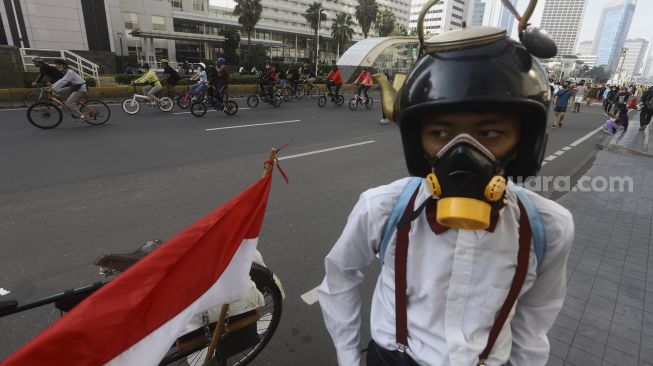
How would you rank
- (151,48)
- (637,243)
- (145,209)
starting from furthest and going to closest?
(151,48) → (145,209) → (637,243)

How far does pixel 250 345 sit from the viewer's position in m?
1.89

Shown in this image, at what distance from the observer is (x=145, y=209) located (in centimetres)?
413

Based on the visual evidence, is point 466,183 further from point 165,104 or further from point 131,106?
point 165,104

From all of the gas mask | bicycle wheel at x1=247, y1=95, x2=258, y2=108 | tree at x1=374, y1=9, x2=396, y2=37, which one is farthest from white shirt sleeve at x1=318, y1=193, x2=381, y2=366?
tree at x1=374, y1=9, x2=396, y2=37

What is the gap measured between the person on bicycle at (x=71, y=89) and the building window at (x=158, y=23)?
39.3m

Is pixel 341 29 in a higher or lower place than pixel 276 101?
higher

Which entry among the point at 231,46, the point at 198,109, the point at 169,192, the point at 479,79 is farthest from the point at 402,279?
the point at 231,46

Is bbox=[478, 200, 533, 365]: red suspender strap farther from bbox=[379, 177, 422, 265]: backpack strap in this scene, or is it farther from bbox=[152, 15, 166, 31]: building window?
bbox=[152, 15, 166, 31]: building window

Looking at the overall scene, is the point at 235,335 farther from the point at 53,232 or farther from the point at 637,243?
the point at 637,243

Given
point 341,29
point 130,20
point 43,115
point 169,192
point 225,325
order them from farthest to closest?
point 341,29 < point 130,20 < point 43,115 < point 169,192 < point 225,325

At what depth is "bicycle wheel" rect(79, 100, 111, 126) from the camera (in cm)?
876

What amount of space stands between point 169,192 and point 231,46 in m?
41.9

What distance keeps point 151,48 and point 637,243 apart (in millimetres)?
45056

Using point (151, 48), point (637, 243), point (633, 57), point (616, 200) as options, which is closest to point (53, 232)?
point (637, 243)
